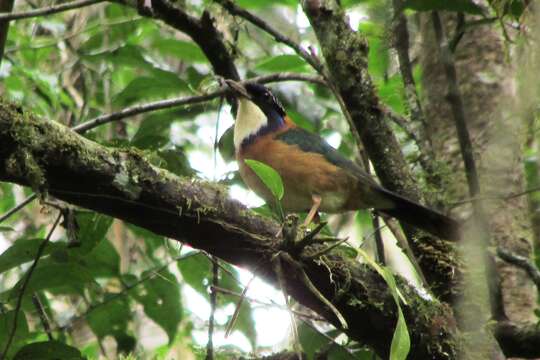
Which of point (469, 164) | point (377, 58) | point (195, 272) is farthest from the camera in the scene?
point (377, 58)

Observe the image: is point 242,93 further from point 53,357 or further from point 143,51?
point 53,357

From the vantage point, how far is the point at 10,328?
358 centimetres

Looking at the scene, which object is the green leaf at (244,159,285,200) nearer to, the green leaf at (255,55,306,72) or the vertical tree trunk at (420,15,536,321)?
the vertical tree trunk at (420,15,536,321)

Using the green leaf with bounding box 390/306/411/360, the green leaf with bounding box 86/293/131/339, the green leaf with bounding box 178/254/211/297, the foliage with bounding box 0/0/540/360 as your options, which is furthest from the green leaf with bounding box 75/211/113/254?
the green leaf with bounding box 390/306/411/360

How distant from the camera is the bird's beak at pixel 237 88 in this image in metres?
4.67

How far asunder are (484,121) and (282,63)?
4.43 feet

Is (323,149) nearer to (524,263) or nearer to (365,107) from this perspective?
(365,107)

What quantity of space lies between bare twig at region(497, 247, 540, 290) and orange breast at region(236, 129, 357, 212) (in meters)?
1.12

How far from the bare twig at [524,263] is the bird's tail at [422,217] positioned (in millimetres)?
253

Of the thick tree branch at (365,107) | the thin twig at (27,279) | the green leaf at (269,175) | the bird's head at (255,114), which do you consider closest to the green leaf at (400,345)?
the green leaf at (269,175)

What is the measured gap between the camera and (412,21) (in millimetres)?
5777

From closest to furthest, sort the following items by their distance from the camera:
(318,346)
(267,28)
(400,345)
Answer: (400,345) < (318,346) < (267,28)

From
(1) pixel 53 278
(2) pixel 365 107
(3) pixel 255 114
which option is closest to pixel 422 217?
(2) pixel 365 107

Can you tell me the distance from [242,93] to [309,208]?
86cm
